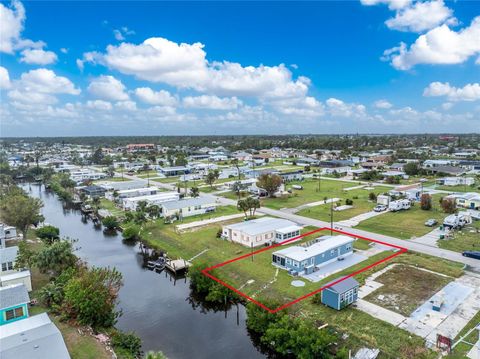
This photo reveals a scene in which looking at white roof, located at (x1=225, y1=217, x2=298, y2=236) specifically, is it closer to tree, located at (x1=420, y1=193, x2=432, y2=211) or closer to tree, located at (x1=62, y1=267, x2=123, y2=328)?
tree, located at (x1=62, y1=267, x2=123, y2=328)

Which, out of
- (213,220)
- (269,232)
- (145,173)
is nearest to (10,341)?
(269,232)

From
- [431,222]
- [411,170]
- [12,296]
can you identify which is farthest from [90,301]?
[411,170]

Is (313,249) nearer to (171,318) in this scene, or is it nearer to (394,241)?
(394,241)

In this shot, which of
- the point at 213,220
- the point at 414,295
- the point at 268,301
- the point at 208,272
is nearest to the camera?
the point at 268,301

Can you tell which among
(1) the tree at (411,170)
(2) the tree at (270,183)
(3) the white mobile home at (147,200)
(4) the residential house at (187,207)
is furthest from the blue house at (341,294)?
(1) the tree at (411,170)

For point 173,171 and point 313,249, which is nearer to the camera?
point 313,249

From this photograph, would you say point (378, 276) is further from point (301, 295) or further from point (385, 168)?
point (385, 168)
